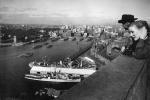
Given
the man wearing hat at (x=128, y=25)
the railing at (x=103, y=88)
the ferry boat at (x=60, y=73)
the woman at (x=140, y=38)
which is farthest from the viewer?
the ferry boat at (x=60, y=73)

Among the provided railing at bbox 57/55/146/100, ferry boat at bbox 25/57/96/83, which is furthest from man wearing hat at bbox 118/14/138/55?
ferry boat at bbox 25/57/96/83

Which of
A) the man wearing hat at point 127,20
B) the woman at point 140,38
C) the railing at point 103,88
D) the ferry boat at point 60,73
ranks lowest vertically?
the ferry boat at point 60,73

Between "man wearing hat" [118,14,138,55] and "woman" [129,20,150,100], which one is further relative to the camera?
"man wearing hat" [118,14,138,55]

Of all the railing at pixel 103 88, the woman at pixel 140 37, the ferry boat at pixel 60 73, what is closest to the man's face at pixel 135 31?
the woman at pixel 140 37

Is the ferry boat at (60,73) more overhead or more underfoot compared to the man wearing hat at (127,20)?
more underfoot

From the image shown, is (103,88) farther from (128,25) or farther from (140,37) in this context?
(128,25)

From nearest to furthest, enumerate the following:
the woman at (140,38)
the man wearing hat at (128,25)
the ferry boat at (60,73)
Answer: the woman at (140,38) < the man wearing hat at (128,25) < the ferry boat at (60,73)

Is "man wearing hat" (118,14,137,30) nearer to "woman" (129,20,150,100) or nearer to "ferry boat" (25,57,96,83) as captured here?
"woman" (129,20,150,100)

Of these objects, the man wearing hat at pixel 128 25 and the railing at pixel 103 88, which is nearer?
the railing at pixel 103 88

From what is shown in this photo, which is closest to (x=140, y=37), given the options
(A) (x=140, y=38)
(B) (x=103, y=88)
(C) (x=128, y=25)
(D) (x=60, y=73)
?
(A) (x=140, y=38)

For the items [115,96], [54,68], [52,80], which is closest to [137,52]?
[115,96]

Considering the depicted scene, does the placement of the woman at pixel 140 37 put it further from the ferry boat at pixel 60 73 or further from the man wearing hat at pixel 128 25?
the ferry boat at pixel 60 73
